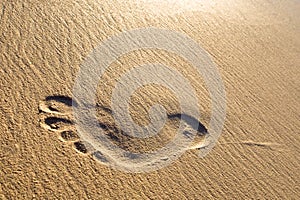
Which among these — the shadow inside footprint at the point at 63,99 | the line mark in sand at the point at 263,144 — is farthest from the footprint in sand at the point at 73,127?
the line mark in sand at the point at 263,144

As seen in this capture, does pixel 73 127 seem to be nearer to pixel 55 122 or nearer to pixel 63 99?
pixel 55 122

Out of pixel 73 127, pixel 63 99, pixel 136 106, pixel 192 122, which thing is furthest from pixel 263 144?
pixel 63 99

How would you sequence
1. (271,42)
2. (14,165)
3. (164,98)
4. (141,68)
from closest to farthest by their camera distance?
(14,165) → (164,98) → (141,68) → (271,42)

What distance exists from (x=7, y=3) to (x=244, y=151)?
2404 millimetres

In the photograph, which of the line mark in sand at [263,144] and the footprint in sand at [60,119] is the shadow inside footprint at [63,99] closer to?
the footprint in sand at [60,119]

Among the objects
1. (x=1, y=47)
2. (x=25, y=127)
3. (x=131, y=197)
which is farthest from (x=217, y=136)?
(x=1, y=47)

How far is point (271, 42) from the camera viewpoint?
3.71m

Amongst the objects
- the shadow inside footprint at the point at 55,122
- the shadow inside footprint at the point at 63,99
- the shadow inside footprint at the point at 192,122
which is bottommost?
the shadow inside footprint at the point at 55,122

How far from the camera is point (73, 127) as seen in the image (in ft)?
6.99

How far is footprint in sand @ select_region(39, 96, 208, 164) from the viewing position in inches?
80.6

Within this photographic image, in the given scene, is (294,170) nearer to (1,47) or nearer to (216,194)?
(216,194)

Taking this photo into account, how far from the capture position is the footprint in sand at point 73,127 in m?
2.05

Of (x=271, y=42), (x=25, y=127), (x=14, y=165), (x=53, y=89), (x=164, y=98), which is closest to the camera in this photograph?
(x=14, y=165)

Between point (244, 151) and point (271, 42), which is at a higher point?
point (271, 42)
